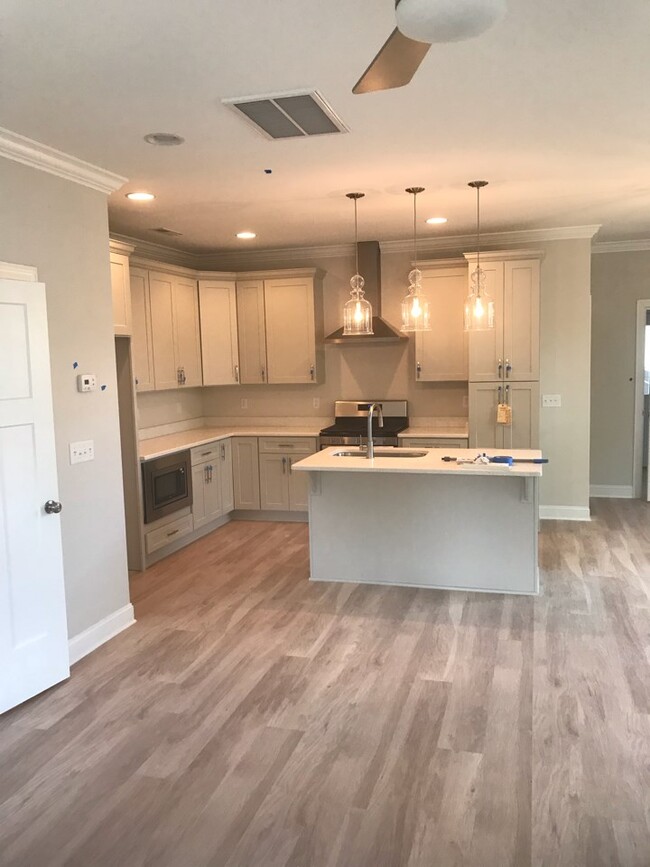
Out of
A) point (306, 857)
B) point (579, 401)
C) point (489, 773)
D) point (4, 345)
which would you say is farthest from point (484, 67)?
point (579, 401)

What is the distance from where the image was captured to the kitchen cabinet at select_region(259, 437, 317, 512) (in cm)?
646

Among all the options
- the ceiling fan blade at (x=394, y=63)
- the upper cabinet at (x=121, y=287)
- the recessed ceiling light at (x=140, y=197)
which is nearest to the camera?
the ceiling fan blade at (x=394, y=63)

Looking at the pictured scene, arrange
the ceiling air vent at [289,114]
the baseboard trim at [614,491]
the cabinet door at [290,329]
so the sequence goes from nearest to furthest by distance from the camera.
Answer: the ceiling air vent at [289,114]
the cabinet door at [290,329]
the baseboard trim at [614,491]

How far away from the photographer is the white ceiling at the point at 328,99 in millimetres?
2191

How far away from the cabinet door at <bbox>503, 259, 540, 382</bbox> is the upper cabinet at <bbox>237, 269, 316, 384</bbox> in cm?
185

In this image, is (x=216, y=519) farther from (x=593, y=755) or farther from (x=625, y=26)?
(x=625, y=26)

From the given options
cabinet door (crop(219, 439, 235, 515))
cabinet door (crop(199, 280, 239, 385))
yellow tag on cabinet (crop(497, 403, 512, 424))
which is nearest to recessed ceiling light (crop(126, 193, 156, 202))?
cabinet door (crop(199, 280, 239, 385))

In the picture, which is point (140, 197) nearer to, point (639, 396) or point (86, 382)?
point (86, 382)

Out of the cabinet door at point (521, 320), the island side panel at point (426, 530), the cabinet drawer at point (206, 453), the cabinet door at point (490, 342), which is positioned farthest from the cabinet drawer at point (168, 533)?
the cabinet door at point (521, 320)

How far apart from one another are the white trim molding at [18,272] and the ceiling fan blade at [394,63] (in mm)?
2036

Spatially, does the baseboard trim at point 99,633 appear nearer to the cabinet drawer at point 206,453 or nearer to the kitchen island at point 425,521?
the kitchen island at point 425,521

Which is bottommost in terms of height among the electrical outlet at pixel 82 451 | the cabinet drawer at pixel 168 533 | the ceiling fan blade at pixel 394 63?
the cabinet drawer at pixel 168 533

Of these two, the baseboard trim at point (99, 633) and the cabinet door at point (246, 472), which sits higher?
the cabinet door at point (246, 472)

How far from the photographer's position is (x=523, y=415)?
6051mm
